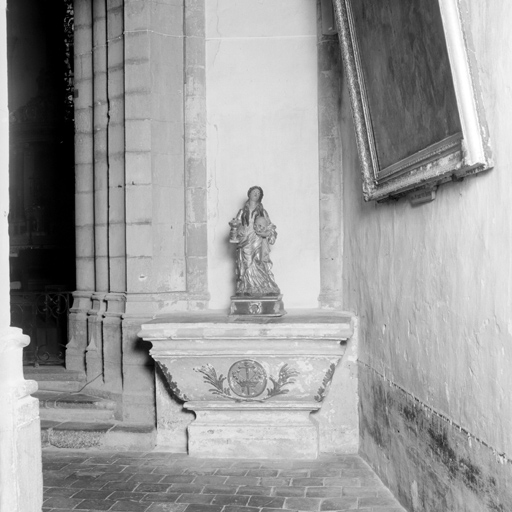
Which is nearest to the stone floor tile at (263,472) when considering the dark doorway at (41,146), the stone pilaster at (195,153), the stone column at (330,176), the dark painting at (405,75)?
the stone column at (330,176)

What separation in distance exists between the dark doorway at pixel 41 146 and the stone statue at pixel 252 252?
3.69 meters

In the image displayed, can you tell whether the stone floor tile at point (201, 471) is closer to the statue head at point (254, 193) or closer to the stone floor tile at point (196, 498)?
the stone floor tile at point (196, 498)

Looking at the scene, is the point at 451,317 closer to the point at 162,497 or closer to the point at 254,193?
the point at 162,497

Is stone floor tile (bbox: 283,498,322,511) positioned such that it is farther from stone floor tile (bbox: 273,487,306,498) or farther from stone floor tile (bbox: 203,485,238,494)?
→ stone floor tile (bbox: 203,485,238,494)

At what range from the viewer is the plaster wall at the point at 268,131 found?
5820 mm

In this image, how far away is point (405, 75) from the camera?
3.40 metres

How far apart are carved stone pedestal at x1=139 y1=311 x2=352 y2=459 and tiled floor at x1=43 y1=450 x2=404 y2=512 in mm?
168

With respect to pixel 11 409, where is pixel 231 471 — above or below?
below

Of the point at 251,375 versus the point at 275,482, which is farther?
the point at 251,375

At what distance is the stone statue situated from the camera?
521cm

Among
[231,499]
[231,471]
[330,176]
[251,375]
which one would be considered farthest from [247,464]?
[330,176]

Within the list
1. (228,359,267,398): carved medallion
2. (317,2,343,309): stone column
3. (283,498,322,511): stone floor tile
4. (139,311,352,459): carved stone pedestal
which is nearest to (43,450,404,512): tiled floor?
(283,498,322,511): stone floor tile

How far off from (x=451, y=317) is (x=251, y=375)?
6.87ft

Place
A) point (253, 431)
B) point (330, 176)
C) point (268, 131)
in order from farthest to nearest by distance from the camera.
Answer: point (268, 131), point (330, 176), point (253, 431)
